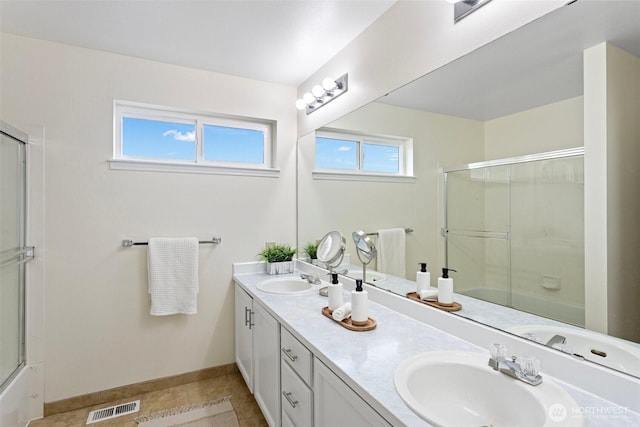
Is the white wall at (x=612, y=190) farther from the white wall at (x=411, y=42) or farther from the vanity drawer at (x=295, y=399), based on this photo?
the vanity drawer at (x=295, y=399)

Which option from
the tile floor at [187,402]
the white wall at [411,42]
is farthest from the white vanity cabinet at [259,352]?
the white wall at [411,42]

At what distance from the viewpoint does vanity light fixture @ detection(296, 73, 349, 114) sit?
2.00 m

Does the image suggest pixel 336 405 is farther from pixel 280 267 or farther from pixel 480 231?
pixel 280 267

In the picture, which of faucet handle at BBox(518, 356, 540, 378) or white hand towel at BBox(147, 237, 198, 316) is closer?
faucet handle at BBox(518, 356, 540, 378)

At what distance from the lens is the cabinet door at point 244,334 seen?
1.94m

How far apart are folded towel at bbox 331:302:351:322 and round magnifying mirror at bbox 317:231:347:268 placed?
598 mm

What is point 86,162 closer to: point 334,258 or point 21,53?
point 21,53

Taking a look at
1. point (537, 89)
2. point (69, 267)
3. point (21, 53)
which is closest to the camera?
point (537, 89)

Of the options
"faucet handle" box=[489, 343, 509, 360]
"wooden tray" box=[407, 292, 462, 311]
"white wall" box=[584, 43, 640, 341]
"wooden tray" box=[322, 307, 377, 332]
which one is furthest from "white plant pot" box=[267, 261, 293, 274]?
"white wall" box=[584, 43, 640, 341]

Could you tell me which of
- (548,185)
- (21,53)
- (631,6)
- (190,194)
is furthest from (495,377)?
(21,53)

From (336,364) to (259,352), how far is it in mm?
921

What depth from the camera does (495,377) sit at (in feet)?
2.99

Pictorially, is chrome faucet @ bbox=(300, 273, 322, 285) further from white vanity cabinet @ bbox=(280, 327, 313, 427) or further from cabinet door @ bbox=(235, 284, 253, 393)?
white vanity cabinet @ bbox=(280, 327, 313, 427)

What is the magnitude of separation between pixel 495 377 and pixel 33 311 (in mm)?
2407
